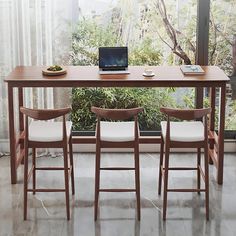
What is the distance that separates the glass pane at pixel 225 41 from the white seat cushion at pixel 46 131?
5.41 ft

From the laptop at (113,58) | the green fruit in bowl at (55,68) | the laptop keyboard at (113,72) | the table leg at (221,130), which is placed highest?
the laptop at (113,58)

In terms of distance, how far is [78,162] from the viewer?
5.27 metres

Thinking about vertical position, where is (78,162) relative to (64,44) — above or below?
below

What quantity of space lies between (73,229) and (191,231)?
0.80 metres

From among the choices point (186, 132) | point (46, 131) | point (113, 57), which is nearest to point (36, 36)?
point (113, 57)

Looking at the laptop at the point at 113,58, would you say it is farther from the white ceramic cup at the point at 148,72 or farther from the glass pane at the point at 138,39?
the glass pane at the point at 138,39

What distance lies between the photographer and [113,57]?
484 centimetres

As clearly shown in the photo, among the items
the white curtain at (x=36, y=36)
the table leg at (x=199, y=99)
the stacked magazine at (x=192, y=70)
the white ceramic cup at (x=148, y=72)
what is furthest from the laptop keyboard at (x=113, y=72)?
the table leg at (x=199, y=99)

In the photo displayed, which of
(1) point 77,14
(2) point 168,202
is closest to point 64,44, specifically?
(1) point 77,14

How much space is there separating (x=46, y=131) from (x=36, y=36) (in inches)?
46.1

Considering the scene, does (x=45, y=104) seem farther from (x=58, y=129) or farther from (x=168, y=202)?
(x=168, y=202)

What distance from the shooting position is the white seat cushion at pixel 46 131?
4207 mm

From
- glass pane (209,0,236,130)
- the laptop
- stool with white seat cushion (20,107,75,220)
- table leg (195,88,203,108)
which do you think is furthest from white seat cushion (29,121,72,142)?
glass pane (209,0,236,130)

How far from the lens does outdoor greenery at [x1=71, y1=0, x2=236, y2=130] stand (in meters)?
5.28
